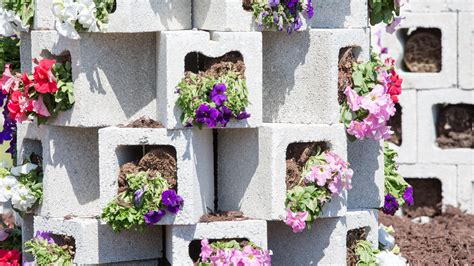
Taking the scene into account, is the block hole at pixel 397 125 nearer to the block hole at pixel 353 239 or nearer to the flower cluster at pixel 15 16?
the block hole at pixel 353 239

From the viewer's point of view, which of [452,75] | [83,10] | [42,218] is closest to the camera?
[83,10]

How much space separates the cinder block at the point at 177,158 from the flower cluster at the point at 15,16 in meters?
0.72

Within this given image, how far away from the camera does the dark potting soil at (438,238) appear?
7.20 metres

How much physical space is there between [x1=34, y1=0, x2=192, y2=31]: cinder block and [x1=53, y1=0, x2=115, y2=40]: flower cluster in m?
0.04

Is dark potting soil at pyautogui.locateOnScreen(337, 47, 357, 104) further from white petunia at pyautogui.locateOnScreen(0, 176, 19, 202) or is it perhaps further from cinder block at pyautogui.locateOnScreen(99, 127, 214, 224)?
white petunia at pyautogui.locateOnScreen(0, 176, 19, 202)

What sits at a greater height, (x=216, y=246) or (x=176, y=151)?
(x=176, y=151)

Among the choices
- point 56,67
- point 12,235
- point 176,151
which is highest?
point 56,67

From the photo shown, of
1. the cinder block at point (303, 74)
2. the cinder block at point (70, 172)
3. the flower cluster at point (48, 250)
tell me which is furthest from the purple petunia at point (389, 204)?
the flower cluster at point (48, 250)

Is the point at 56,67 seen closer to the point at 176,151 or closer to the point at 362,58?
the point at 176,151

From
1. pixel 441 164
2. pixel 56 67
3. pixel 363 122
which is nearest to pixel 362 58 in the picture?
pixel 363 122

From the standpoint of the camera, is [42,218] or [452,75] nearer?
[42,218]

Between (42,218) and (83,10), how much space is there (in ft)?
3.35

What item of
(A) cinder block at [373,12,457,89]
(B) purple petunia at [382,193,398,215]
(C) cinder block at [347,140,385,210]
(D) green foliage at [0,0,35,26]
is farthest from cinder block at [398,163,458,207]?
(D) green foliage at [0,0,35,26]

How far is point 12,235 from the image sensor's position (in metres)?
6.61
